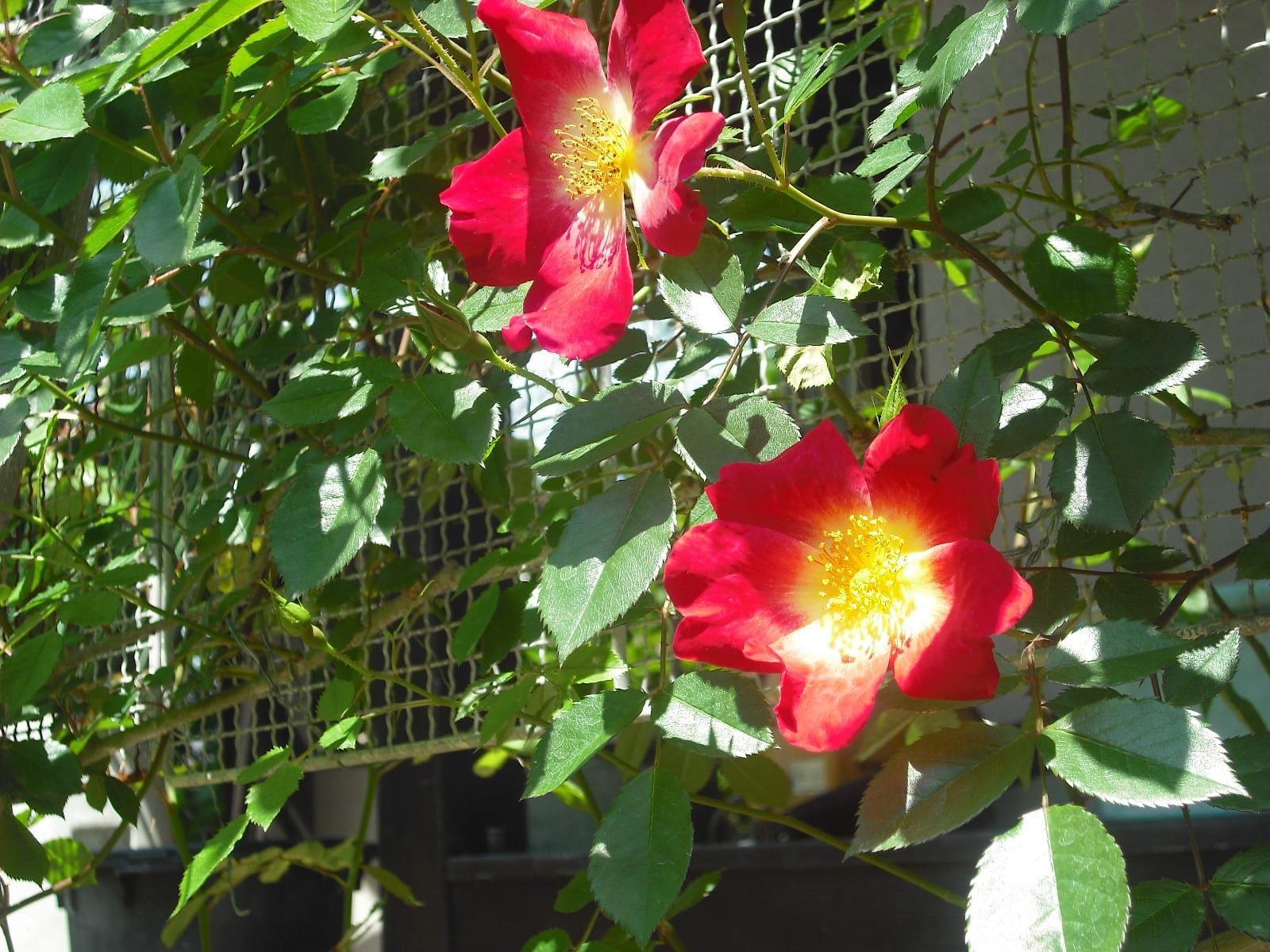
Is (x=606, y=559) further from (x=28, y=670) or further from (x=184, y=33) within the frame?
(x=28, y=670)

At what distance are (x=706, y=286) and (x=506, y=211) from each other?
0.09 metres

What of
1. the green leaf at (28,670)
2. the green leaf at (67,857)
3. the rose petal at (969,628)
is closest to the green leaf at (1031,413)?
the rose petal at (969,628)

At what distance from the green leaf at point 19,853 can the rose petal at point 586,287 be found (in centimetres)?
63

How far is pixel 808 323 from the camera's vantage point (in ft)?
1.45

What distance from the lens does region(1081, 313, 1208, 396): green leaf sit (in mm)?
458

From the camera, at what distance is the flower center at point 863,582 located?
15.7 inches

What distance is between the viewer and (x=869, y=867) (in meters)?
0.85

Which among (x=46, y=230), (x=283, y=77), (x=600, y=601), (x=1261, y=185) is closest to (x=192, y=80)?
(x=46, y=230)

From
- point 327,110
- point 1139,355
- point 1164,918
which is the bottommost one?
point 1164,918

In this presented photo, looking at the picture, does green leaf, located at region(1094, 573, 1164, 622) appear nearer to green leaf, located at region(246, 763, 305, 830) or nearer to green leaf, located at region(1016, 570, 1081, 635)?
green leaf, located at region(1016, 570, 1081, 635)

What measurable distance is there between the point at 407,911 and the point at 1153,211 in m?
0.88

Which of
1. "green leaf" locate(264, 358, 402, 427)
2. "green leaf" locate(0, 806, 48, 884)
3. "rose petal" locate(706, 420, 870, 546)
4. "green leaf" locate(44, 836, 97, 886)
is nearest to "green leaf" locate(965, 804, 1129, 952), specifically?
"rose petal" locate(706, 420, 870, 546)

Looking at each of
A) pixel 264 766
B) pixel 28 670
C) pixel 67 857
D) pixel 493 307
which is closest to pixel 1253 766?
pixel 493 307

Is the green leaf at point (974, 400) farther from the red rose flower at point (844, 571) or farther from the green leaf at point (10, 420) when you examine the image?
the green leaf at point (10, 420)
